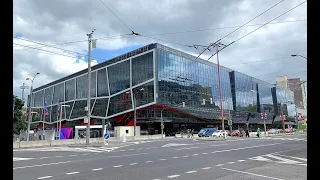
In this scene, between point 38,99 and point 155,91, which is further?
point 38,99

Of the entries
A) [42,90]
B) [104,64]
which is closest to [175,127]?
[104,64]

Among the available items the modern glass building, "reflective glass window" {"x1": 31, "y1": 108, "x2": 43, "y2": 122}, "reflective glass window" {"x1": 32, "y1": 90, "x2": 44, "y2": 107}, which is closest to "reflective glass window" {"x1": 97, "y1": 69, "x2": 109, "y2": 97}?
the modern glass building

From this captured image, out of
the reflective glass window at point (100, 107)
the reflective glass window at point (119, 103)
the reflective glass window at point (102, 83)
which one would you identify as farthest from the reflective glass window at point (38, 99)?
the reflective glass window at point (119, 103)

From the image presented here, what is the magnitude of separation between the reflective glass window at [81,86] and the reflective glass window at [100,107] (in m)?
8.70

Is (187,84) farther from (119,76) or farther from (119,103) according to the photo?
(119,103)

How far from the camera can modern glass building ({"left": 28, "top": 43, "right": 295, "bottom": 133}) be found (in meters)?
72.8

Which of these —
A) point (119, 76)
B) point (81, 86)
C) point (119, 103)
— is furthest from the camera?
point (81, 86)

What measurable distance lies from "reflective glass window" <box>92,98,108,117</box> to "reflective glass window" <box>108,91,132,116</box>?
240 centimetres

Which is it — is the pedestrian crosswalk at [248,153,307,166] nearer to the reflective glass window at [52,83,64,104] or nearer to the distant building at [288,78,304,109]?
the distant building at [288,78,304,109]

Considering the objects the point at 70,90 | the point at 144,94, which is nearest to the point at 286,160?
the point at 144,94

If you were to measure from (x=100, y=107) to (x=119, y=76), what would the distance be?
11.5 m

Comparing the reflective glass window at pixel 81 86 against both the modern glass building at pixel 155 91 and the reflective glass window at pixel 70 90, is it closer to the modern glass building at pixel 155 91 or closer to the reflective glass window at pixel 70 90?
the modern glass building at pixel 155 91

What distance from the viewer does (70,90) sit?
10312 cm
